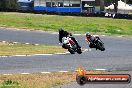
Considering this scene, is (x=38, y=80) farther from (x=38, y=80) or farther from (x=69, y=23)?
(x=69, y=23)

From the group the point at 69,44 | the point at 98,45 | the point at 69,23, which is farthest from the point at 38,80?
the point at 69,23

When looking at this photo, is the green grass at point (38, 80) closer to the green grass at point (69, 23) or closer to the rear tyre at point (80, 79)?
the rear tyre at point (80, 79)

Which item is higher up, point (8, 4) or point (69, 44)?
point (69, 44)

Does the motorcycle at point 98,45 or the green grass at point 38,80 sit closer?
the motorcycle at point 98,45

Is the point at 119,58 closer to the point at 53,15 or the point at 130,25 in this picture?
the point at 130,25

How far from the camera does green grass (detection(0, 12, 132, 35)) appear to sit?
53.2 m

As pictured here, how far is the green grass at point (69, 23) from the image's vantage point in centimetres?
5325

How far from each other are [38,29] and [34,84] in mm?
38554

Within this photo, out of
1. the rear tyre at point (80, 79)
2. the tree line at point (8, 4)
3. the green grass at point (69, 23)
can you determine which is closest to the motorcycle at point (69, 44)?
the rear tyre at point (80, 79)

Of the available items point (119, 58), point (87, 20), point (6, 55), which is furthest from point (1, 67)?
point (87, 20)

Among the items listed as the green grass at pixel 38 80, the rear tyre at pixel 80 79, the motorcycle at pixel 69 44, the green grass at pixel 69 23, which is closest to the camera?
the rear tyre at pixel 80 79

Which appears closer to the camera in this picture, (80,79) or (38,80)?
(80,79)

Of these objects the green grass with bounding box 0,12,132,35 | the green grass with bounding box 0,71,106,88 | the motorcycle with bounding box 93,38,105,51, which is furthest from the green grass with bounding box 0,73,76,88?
the green grass with bounding box 0,12,132,35

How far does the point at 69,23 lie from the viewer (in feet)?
192
